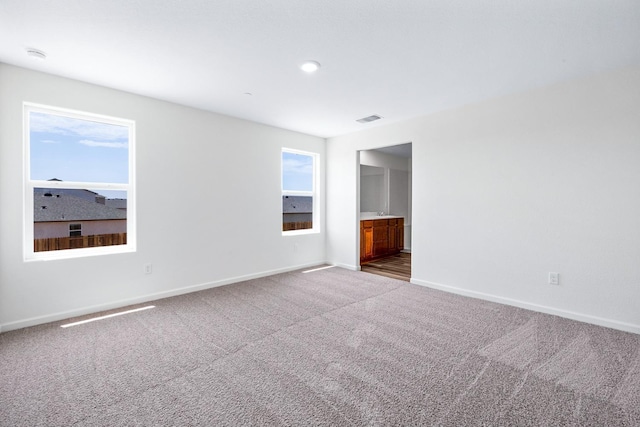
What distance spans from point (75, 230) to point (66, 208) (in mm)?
255

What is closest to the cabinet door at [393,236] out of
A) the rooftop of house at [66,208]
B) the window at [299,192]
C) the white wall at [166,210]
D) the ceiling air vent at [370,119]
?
the window at [299,192]

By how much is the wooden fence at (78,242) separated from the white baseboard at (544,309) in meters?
4.03

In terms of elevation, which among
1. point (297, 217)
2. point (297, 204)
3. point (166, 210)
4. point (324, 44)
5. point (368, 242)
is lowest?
point (368, 242)

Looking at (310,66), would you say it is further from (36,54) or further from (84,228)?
(84,228)

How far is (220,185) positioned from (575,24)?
399 cm

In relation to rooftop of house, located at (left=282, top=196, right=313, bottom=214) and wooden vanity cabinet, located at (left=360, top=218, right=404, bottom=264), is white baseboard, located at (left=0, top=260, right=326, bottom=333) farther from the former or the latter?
wooden vanity cabinet, located at (left=360, top=218, right=404, bottom=264)

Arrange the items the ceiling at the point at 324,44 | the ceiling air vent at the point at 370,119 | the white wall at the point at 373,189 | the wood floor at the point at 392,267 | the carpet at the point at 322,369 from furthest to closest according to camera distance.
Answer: the white wall at the point at 373,189 → the wood floor at the point at 392,267 → the ceiling air vent at the point at 370,119 → the ceiling at the point at 324,44 → the carpet at the point at 322,369

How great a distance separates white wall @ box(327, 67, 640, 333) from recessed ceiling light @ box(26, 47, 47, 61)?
4121mm

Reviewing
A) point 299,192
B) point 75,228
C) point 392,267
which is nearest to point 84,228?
point 75,228

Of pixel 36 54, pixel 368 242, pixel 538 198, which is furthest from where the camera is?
pixel 368 242

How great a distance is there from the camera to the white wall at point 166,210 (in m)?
2.85

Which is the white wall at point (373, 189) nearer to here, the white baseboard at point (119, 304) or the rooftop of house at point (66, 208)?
the white baseboard at point (119, 304)

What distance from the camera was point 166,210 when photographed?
3809 mm

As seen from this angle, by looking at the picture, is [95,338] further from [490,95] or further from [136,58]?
[490,95]
